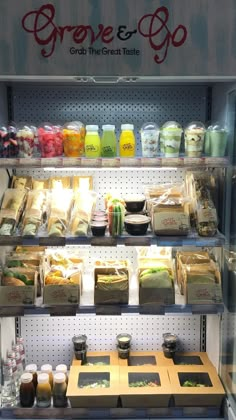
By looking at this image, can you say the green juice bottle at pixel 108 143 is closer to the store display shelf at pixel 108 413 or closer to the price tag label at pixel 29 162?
the price tag label at pixel 29 162

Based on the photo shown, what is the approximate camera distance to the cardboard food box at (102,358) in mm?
2947

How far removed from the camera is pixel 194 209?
266 cm

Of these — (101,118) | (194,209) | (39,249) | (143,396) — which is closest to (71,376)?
A: (143,396)

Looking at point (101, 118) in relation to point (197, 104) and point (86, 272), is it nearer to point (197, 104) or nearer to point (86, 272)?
point (197, 104)

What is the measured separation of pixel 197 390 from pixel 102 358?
25.2 inches

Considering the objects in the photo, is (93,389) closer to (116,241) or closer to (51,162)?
(116,241)

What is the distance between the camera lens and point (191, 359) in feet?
9.86

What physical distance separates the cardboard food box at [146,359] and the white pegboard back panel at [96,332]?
2.7 inches

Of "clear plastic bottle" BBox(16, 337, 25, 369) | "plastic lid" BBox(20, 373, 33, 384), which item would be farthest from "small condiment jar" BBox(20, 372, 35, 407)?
"clear plastic bottle" BBox(16, 337, 25, 369)

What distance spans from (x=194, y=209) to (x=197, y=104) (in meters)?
0.65

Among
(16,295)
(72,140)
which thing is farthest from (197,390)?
(72,140)

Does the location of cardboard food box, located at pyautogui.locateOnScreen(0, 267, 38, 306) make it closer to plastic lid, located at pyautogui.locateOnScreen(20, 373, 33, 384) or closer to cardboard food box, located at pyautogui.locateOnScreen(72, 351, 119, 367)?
plastic lid, located at pyautogui.locateOnScreen(20, 373, 33, 384)

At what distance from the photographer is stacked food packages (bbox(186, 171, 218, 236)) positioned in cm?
256

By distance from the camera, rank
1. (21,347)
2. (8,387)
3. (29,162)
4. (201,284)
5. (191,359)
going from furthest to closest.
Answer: (191,359)
(21,347)
(8,387)
(201,284)
(29,162)
